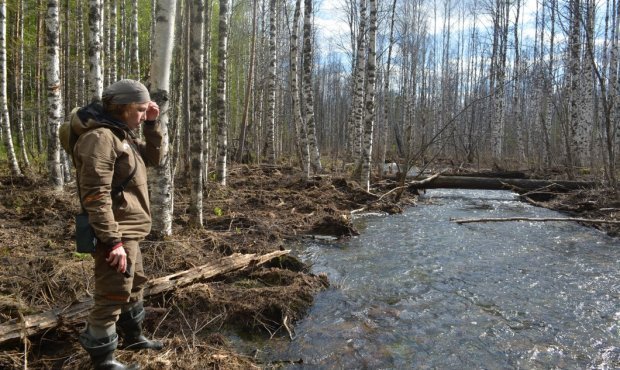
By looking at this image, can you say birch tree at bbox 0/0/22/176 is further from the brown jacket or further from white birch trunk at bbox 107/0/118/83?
the brown jacket

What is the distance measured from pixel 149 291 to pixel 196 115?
3.80 m

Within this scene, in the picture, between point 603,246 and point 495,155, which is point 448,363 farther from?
point 495,155

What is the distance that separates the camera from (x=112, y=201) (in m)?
2.99

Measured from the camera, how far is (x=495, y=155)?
81.8ft

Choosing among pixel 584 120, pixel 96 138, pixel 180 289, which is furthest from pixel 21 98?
pixel 584 120

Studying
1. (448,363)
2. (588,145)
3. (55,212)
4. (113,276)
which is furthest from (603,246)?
(588,145)

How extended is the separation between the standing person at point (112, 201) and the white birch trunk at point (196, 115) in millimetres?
3699

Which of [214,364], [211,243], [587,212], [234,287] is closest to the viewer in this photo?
[214,364]

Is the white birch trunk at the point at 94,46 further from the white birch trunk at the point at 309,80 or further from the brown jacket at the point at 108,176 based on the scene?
the brown jacket at the point at 108,176

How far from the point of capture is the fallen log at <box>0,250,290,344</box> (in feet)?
10.6

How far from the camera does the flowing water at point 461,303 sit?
391 cm

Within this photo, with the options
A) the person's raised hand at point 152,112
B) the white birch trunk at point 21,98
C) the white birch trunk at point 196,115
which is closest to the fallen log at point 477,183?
the white birch trunk at point 196,115

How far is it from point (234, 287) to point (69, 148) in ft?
8.63

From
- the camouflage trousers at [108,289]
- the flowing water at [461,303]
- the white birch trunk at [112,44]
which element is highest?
the white birch trunk at [112,44]
